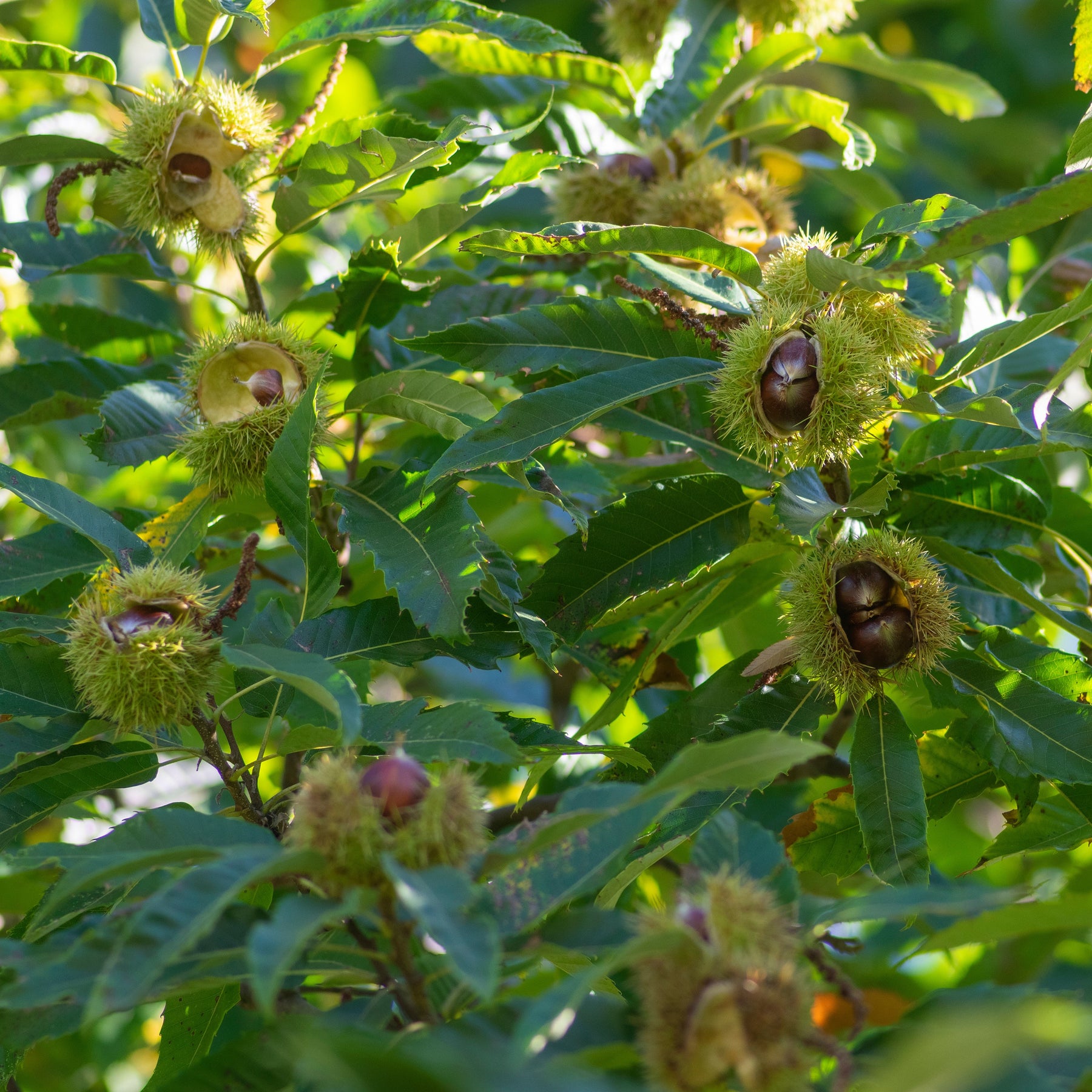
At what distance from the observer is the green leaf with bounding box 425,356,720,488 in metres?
1.52

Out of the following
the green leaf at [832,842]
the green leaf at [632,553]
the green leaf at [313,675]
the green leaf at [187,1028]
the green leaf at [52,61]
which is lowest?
the green leaf at [832,842]

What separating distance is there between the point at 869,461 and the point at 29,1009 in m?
1.50

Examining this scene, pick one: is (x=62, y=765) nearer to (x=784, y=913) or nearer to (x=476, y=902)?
(x=476, y=902)

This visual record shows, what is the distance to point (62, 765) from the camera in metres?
1.56

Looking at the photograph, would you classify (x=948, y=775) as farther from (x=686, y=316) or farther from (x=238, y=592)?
(x=238, y=592)

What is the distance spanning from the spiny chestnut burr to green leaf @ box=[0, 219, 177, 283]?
1.82 feet

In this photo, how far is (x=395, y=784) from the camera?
103cm

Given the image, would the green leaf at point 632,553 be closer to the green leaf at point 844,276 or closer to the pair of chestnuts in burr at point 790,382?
the pair of chestnuts in burr at point 790,382

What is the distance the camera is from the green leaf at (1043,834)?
169 cm

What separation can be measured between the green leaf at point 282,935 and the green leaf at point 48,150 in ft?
5.13

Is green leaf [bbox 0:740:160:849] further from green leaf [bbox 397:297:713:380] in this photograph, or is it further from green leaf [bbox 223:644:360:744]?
green leaf [bbox 397:297:713:380]

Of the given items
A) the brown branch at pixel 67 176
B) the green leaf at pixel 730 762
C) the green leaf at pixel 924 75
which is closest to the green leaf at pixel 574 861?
the green leaf at pixel 730 762

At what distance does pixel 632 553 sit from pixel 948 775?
696 mm

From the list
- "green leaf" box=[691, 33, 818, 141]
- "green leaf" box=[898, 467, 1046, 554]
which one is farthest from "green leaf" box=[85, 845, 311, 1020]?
"green leaf" box=[691, 33, 818, 141]
